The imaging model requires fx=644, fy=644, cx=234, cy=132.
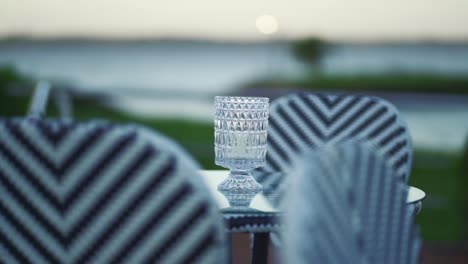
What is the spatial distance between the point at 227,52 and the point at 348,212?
901 cm

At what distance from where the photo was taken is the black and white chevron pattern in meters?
2.19

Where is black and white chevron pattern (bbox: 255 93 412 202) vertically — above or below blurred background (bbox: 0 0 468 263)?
below

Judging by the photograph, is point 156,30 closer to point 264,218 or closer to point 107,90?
point 107,90

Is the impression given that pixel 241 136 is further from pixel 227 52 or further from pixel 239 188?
pixel 227 52

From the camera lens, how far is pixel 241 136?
5.66 ft

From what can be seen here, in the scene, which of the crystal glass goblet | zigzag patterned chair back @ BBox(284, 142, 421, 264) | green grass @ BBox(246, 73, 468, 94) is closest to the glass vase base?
the crystal glass goblet

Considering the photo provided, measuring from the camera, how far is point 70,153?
0.81 m

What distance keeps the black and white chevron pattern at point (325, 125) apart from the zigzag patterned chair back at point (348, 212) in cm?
120

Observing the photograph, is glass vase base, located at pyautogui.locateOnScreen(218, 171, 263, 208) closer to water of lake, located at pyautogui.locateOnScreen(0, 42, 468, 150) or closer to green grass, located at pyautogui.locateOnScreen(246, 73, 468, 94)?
water of lake, located at pyautogui.locateOnScreen(0, 42, 468, 150)

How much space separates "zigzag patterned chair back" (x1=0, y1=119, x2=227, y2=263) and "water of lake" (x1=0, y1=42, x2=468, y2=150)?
2.02 m

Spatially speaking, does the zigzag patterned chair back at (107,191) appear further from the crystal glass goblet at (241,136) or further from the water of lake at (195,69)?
the water of lake at (195,69)

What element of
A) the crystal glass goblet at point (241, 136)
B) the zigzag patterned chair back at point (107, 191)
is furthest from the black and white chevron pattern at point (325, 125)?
the zigzag patterned chair back at point (107, 191)

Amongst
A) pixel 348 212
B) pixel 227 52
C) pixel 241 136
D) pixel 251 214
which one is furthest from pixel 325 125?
pixel 227 52

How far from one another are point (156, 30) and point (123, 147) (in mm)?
8836
